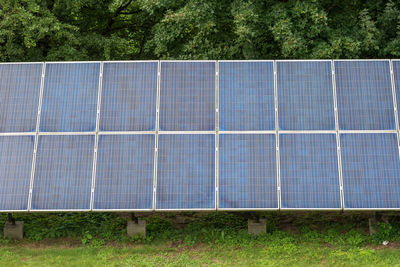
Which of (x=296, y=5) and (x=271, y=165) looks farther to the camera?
(x=296, y=5)

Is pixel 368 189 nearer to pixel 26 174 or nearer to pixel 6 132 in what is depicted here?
pixel 26 174

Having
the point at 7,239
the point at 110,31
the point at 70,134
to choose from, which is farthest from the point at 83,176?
the point at 110,31

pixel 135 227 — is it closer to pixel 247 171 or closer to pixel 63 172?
pixel 63 172

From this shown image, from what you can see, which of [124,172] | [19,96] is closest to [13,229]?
[19,96]

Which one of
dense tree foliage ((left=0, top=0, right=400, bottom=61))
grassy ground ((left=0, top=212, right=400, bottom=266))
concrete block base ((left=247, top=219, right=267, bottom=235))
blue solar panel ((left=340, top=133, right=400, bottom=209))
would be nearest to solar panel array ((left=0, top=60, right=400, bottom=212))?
blue solar panel ((left=340, top=133, right=400, bottom=209))

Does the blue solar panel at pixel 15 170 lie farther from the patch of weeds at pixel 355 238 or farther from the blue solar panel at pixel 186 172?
the patch of weeds at pixel 355 238
